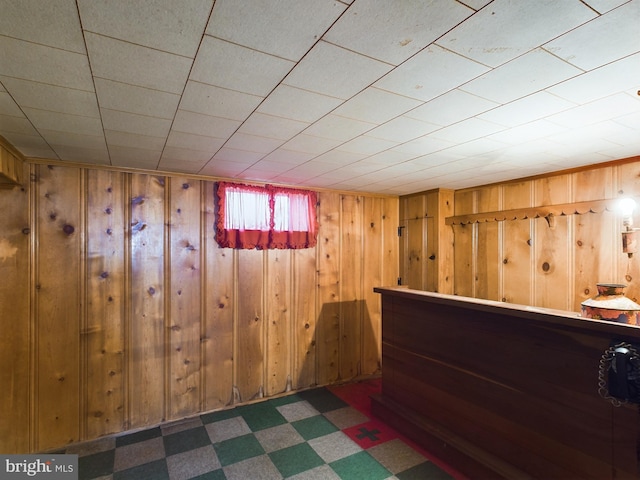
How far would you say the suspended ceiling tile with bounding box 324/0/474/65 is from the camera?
102cm

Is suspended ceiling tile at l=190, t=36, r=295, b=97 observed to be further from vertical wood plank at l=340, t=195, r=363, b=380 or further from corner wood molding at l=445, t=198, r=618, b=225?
corner wood molding at l=445, t=198, r=618, b=225

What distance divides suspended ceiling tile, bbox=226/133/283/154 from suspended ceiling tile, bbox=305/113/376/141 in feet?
1.09

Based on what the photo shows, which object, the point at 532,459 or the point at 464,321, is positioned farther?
the point at 464,321

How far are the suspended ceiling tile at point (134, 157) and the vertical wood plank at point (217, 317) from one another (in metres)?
0.63

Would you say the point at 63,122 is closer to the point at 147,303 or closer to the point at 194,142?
the point at 194,142

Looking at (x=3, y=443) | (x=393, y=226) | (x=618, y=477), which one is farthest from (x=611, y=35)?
(x=3, y=443)

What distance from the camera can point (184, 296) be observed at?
3.24 m

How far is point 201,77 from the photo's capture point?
1.41 meters

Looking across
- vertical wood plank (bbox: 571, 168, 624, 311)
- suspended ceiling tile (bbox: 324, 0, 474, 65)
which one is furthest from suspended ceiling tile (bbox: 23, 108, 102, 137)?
vertical wood plank (bbox: 571, 168, 624, 311)

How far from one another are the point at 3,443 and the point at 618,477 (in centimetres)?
411

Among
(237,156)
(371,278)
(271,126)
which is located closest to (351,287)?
(371,278)

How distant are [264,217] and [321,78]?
2331mm

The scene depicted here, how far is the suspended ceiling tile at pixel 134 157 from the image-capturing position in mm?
2463

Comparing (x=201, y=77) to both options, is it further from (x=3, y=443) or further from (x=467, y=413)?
(x=3, y=443)
